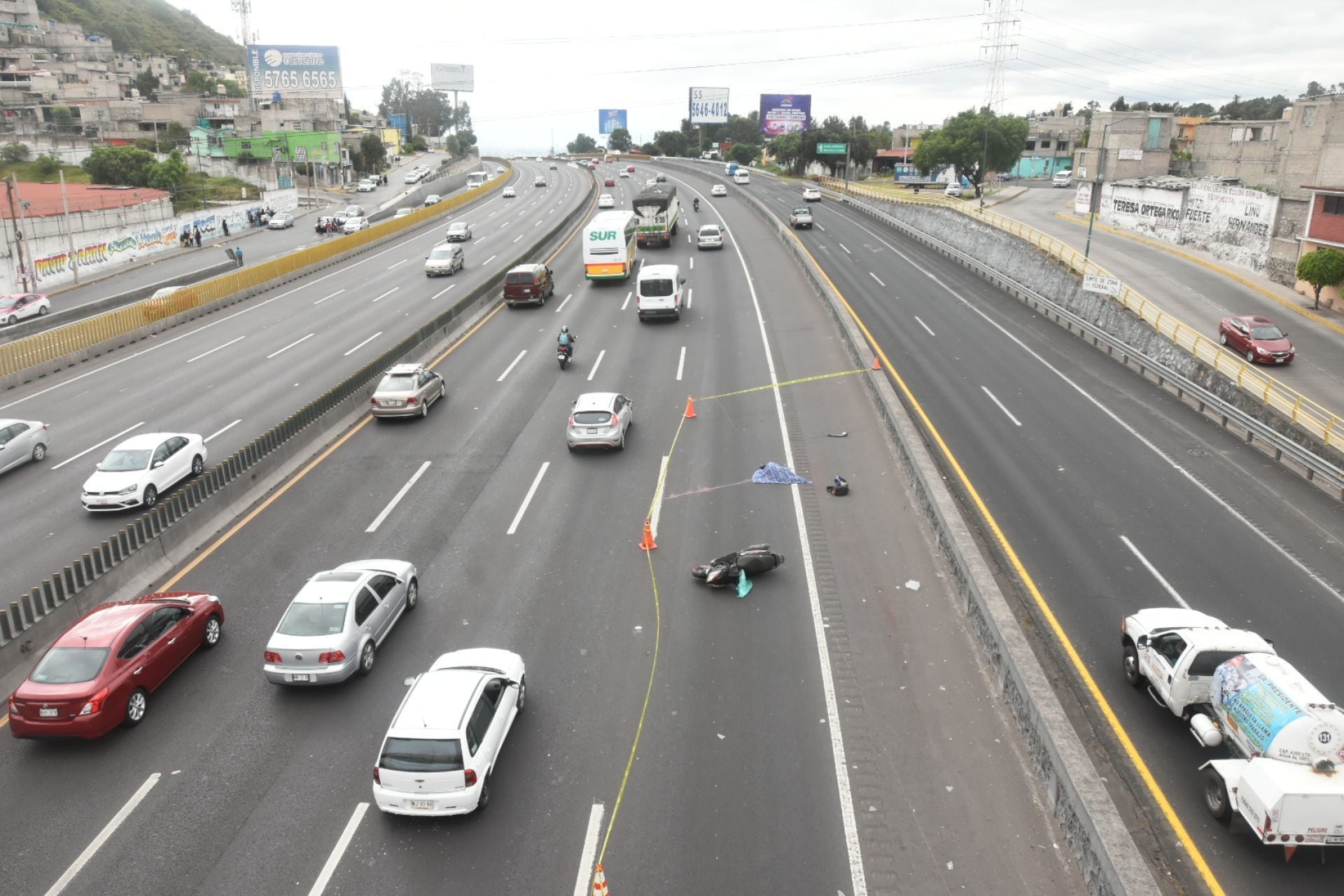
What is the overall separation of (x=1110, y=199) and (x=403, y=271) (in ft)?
174

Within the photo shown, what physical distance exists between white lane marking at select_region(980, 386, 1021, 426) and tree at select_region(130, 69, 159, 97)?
195 m

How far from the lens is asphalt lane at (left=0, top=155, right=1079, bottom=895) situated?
10.4 meters

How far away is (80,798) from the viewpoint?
1166 centimetres

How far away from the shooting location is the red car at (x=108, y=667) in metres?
12.4

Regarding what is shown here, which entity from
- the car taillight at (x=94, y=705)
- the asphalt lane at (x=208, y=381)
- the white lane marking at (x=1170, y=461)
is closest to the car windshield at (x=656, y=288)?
the asphalt lane at (x=208, y=381)

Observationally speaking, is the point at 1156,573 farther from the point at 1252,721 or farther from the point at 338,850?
the point at 338,850

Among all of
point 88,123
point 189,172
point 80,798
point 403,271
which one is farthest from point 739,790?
point 88,123

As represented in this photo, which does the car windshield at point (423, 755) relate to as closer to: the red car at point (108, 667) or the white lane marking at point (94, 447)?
the red car at point (108, 667)

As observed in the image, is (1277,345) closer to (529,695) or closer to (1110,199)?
(529,695)

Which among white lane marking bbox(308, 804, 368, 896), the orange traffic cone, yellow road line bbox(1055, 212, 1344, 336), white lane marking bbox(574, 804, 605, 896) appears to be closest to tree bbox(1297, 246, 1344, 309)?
yellow road line bbox(1055, 212, 1344, 336)

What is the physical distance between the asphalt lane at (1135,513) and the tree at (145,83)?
19247cm

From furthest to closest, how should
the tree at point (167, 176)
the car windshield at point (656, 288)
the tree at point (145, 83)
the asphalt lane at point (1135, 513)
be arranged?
the tree at point (145, 83)
the tree at point (167, 176)
the car windshield at point (656, 288)
the asphalt lane at point (1135, 513)

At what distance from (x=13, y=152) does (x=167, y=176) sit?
3127 centimetres

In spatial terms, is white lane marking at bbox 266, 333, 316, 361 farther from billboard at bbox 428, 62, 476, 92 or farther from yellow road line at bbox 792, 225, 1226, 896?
billboard at bbox 428, 62, 476, 92
